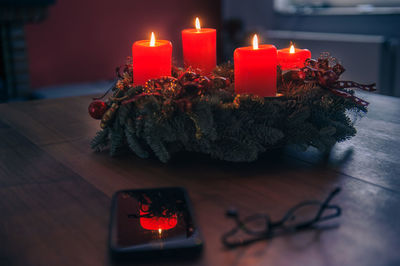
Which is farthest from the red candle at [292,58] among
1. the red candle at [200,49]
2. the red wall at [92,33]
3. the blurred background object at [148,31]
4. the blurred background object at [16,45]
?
the red wall at [92,33]

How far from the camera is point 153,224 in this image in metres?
0.54

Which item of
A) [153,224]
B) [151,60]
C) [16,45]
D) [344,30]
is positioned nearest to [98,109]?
[151,60]

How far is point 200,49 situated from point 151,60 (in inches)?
4.9

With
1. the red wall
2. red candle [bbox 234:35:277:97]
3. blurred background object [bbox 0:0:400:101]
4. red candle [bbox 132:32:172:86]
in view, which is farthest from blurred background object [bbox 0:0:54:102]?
red candle [bbox 234:35:277:97]

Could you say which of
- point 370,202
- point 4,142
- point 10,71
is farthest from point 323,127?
point 10,71

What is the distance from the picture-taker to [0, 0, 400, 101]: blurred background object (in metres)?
2.70

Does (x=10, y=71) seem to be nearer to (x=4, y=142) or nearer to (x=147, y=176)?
(x=4, y=142)

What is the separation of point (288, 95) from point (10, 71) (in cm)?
257

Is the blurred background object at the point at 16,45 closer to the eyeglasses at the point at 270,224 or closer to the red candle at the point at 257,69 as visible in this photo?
the red candle at the point at 257,69

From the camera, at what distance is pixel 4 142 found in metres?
0.91

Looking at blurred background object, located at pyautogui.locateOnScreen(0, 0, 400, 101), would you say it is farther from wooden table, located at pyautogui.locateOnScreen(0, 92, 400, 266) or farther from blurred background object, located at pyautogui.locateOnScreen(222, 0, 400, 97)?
wooden table, located at pyautogui.locateOnScreen(0, 92, 400, 266)

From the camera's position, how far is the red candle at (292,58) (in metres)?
0.91

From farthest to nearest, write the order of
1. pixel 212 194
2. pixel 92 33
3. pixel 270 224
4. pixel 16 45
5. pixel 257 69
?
pixel 92 33 < pixel 16 45 < pixel 257 69 < pixel 212 194 < pixel 270 224

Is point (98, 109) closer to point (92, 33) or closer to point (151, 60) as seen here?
point (151, 60)
